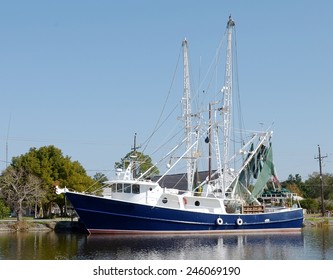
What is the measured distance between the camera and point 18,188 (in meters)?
55.3

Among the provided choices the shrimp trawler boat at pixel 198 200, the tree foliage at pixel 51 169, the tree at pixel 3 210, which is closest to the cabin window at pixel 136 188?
the shrimp trawler boat at pixel 198 200

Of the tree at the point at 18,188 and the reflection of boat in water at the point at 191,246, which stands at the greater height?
the tree at the point at 18,188

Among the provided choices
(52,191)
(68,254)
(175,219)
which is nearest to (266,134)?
(175,219)

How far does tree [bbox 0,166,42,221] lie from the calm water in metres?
9.68

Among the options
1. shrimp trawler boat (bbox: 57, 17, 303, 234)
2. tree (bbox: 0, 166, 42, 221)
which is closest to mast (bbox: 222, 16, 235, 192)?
shrimp trawler boat (bbox: 57, 17, 303, 234)

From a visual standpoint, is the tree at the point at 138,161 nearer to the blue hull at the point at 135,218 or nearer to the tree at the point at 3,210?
the blue hull at the point at 135,218

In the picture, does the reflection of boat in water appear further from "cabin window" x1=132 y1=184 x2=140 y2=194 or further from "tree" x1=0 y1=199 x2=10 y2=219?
"tree" x1=0 y1=199 x2=10 y2=219

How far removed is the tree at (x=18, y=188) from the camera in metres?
53.9

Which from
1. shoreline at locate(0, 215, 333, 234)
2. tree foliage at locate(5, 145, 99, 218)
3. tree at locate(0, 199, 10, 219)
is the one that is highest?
tree foliage at locate(5, 145, 99, 218)

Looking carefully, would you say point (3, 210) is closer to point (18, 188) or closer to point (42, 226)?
point (18, 188)

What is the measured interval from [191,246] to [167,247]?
6.73ft

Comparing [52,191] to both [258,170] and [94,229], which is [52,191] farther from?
[258,170]

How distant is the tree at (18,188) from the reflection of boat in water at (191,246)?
1467cm

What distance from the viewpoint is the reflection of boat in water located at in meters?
31.3
